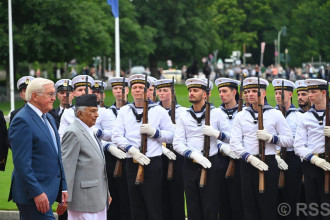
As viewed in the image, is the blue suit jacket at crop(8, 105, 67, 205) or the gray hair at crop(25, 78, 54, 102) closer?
the blue suit jacket at crop(8, 105, 67, 205)

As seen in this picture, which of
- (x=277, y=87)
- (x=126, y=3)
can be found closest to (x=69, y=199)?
(x=277, y=87)

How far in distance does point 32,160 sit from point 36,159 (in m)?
0.04

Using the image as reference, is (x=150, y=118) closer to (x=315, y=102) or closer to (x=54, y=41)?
(x=315, y=102)

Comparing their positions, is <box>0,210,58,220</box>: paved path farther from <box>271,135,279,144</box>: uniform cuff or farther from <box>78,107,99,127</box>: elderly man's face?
<box>271,135,279,144</box>: uniform cuff

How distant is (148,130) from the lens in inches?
392

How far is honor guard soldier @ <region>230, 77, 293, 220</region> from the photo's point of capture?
9.60 m

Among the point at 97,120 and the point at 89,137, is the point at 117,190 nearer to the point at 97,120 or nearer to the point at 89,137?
the point at 97,120

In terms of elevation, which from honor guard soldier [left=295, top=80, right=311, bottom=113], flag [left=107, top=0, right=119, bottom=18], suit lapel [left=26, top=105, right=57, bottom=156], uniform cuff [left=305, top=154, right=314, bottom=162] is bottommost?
uniform cuff [left=305, top=154, right=314, bottom=162]

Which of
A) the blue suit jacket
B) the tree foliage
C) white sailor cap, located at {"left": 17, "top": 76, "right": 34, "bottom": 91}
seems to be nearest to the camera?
the blue suit jacket

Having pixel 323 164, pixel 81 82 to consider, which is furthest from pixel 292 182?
pixel 81 82

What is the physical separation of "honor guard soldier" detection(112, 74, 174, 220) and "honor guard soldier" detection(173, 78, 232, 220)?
31cm

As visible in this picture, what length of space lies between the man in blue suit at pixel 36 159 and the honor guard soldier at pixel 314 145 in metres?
3.13

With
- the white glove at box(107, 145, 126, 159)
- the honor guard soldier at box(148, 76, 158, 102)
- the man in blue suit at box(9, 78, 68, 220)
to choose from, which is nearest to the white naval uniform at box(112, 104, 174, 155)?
the white glove at box(107, 145, 126, 159)

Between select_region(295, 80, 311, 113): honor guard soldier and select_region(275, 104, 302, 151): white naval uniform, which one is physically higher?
select_region(295, 80, 311, 113): honor guard soldier
